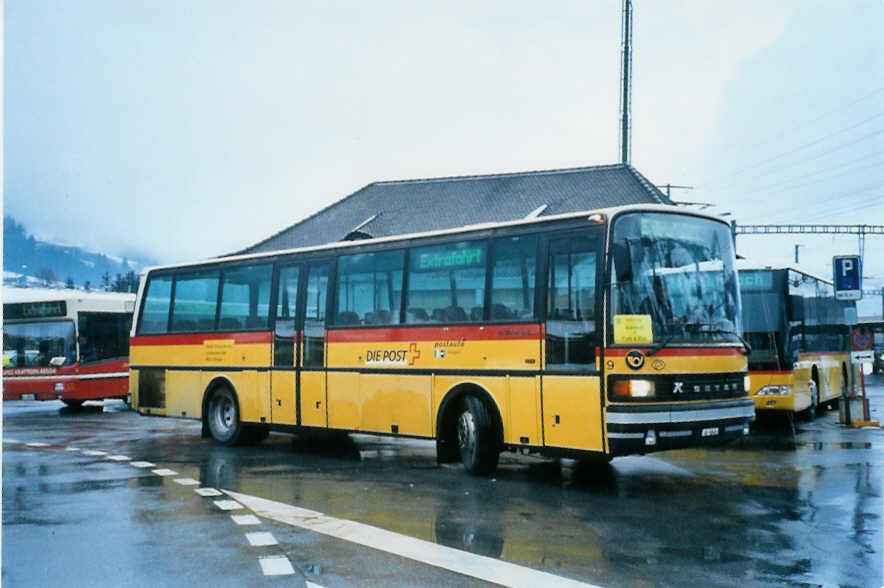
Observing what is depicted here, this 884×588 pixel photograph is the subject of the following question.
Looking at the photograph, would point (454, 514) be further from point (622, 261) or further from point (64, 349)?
point (64, 349)

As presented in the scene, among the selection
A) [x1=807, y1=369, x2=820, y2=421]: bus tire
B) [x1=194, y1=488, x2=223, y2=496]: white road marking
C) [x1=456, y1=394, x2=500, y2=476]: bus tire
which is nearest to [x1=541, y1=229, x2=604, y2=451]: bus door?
[x1=456, y1=394, x2=500, y2=476]: bus tire

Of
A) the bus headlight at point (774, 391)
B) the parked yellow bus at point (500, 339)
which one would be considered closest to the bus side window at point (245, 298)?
the parked yellow bus at point (500, 339)

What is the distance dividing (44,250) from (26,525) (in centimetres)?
7346

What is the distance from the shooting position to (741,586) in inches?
258

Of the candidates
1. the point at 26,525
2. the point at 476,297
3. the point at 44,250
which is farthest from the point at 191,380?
the point at 44,250

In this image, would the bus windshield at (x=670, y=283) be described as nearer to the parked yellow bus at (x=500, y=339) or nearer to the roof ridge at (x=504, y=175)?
the parked yellow bus at (x=500, y=339)

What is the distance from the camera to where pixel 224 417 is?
54.9 feet

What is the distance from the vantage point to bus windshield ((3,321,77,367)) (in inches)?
1008

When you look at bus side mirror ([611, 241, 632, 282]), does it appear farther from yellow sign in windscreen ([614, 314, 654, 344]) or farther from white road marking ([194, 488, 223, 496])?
white road marking ([194, 488, 223, 496])

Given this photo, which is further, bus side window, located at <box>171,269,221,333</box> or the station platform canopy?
the station platform canopy

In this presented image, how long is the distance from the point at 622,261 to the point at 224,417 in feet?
29.2

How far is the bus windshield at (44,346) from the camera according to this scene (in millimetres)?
25594

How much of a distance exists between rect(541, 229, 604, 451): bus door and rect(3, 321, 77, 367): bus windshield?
59.8 feet

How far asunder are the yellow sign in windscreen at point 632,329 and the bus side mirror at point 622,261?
1.39ft
